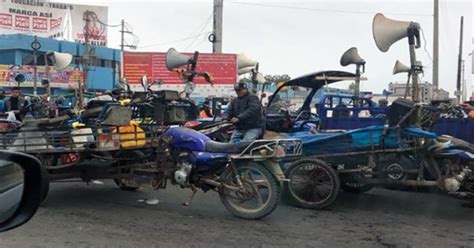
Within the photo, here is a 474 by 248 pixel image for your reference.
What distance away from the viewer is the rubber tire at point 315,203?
24.0 feet

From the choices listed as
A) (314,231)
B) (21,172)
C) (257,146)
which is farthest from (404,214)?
(21,172)

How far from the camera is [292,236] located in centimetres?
605

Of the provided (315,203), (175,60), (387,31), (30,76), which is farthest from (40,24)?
(315,203)

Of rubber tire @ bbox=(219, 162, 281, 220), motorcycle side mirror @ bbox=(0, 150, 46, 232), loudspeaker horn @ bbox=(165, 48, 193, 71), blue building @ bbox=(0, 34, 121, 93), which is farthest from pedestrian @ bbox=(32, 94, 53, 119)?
blue building @ bbox=(0, 34, 121, 93)

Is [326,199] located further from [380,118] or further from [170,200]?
[380,118]

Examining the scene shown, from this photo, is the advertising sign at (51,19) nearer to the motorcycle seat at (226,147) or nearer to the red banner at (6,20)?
the red banner at (6,20)

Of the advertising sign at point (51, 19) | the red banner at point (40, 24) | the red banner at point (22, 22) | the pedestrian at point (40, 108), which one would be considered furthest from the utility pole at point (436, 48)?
the red banner at point (22, 22)

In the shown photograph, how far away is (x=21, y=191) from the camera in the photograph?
2367 millimetres

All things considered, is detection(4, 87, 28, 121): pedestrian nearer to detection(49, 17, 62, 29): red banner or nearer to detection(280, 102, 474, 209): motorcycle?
detection(280, 102, 474, 209): motorcycle

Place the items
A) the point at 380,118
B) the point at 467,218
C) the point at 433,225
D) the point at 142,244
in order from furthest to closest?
the point at 380,118, the point at 467,218, the point at 433,225, the point at 142,244

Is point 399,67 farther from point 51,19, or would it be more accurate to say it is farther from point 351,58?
point 51,19

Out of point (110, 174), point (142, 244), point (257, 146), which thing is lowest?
point (142, 244)

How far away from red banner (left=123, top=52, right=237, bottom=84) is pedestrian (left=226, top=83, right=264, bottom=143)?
17.3m

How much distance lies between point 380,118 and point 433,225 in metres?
3.44
